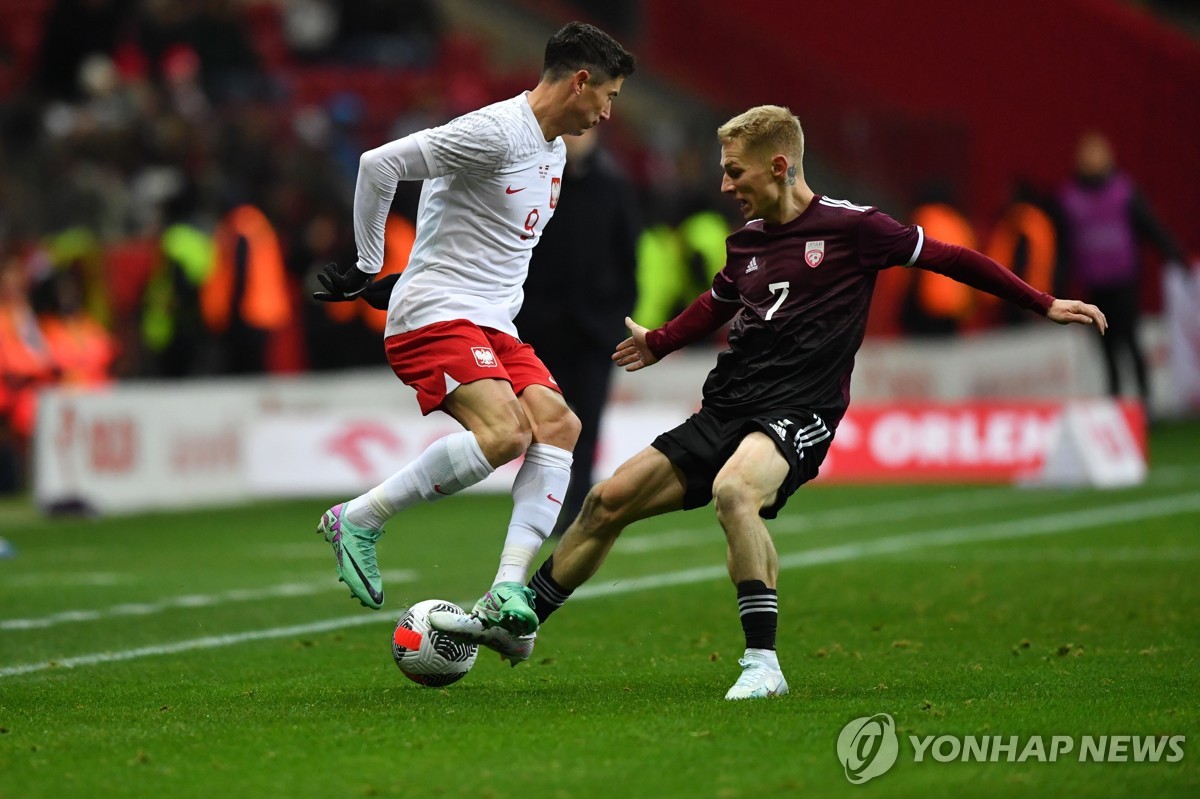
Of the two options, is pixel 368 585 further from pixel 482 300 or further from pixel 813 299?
pixel 813 299

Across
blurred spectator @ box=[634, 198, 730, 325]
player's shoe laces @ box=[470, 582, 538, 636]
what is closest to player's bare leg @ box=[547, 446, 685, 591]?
player's shoe laces @ box=[470, 582, 538, 636]

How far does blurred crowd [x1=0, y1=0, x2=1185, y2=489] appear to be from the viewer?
18.3 meters

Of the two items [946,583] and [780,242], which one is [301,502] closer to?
[946,583]

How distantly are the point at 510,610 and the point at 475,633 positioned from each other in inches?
7.7

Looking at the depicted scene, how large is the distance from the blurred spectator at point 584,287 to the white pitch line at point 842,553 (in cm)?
149

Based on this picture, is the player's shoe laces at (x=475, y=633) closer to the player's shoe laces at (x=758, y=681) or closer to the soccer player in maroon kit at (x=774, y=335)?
the soccer player in maroon kit at (x=774, y=335)

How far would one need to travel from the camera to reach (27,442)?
58.2 ft

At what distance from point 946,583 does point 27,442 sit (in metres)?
10.1

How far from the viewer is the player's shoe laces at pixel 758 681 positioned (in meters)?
6.52

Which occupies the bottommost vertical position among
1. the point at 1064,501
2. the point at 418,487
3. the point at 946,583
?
the point at 1064,501

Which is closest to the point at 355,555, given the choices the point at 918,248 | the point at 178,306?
the point at 918,248

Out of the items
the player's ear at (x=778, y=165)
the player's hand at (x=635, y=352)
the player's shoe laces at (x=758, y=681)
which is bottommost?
the player's shoe laces at (x=758, y=681)

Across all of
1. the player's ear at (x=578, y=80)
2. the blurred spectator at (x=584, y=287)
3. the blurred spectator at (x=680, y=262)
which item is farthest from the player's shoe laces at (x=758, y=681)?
the blurred spectator at (x=680, y=262)

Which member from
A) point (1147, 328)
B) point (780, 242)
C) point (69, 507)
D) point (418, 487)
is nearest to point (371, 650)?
point (418, 487)
